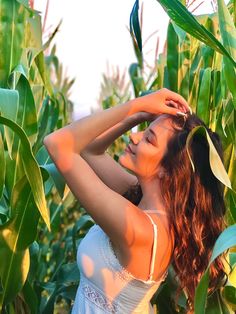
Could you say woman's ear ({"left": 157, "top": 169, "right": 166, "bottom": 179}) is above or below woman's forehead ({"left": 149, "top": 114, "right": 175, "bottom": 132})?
below

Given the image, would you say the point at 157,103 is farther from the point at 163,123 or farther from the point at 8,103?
the point at 8,103

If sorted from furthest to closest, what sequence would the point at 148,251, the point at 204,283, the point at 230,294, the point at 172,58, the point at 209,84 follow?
the point at 172,58
the point at 209,84
the point at 230,294
the point at 148,251
the point at 204,283

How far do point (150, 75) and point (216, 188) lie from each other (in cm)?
121

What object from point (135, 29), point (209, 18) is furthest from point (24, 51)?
point (209, 18)

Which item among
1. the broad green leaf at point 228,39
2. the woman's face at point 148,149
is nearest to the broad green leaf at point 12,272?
the woman's face at point 148,149

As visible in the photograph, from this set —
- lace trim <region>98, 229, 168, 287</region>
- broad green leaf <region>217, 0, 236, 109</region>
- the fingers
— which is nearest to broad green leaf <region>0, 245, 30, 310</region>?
lace trim <region>98, 229, 168, 287</region>

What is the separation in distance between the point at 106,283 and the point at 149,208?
19 centimetres

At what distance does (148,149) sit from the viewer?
5.06ft

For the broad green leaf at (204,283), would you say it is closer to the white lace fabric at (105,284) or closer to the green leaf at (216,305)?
the white lace fabric at (105,284)

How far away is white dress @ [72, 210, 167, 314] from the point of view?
1.57 m

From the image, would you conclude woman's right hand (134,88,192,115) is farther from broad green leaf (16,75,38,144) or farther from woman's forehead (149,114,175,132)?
broad green leaf (16,75,38,144)

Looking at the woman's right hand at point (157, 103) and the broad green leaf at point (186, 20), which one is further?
the woman's right hand at point (157, 103)

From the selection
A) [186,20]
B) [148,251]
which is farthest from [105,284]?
[186,20]

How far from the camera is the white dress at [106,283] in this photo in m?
1.57
